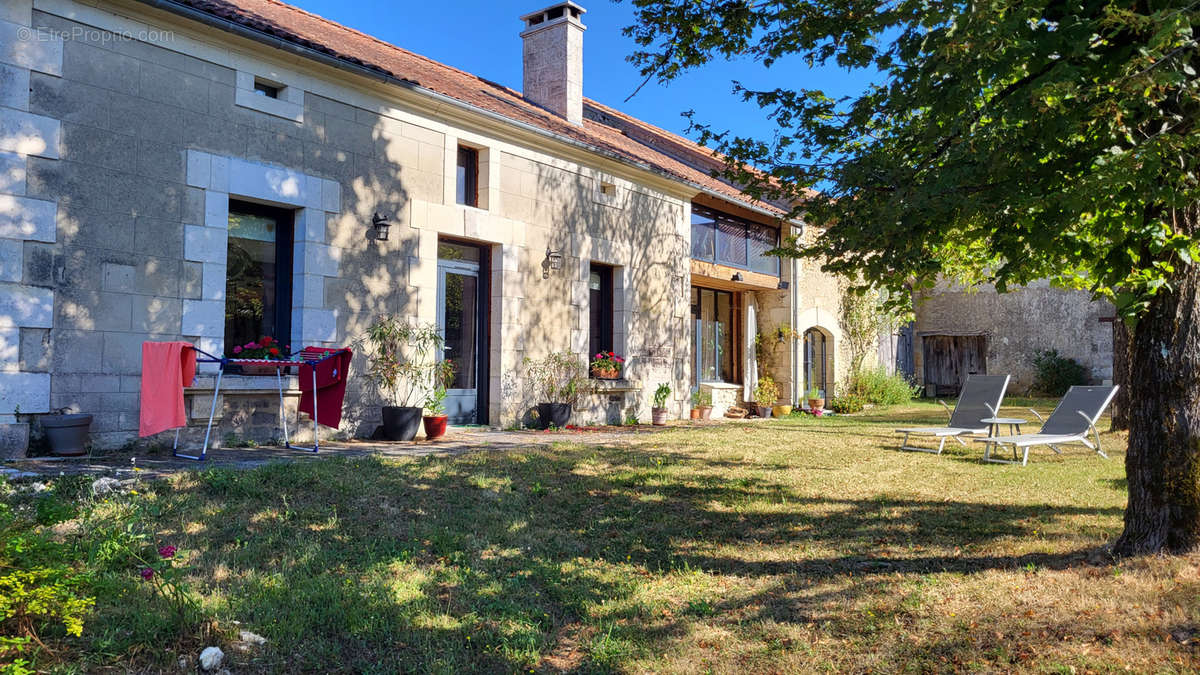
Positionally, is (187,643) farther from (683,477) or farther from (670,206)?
(670,206)

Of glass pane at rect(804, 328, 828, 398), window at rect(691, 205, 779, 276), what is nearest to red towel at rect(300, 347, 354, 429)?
window at rect(691, 205, 779, 276)

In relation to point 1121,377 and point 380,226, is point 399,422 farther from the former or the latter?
point 1121,377

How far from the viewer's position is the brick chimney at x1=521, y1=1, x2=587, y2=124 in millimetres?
13062

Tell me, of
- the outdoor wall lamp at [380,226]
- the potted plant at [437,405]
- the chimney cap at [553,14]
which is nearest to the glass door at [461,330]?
the potted plant at [437,405]

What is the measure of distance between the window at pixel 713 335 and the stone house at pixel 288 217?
6.37 feet

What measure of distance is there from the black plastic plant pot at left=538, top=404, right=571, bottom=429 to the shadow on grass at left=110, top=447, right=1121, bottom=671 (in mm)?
3298

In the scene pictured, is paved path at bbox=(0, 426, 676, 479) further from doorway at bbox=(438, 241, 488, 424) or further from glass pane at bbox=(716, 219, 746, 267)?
glass pane at bbox=(716, 219, 746, 267)

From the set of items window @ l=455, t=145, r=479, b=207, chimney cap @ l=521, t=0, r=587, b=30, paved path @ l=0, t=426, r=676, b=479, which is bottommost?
paved path @ l=0, t=426, r=676, b=479

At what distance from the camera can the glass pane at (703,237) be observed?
45.8 feet

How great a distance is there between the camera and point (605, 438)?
8.99 meters

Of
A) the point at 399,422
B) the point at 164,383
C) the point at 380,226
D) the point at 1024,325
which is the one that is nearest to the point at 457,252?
the point at 380,226

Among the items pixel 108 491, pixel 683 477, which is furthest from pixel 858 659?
pixel 108 491

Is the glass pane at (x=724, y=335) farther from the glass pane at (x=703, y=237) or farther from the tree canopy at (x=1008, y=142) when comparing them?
the tree canopy at (x=1008, y=142)

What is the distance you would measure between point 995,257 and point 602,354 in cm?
737
